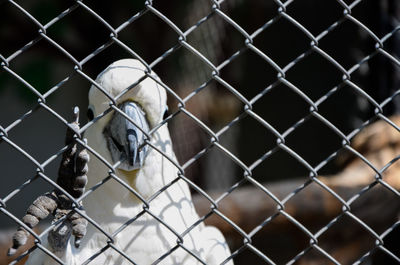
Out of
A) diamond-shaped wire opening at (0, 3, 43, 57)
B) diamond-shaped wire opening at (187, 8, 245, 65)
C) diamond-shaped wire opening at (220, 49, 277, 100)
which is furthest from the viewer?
diamond-shaped wire opening at (220, 49, 277, 100)

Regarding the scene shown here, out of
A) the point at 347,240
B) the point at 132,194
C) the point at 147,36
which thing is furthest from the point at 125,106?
the point at 147,36

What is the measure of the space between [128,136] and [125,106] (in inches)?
5.5

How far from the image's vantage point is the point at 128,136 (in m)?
Answer: 1.67

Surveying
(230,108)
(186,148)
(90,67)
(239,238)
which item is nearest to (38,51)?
(90,67)

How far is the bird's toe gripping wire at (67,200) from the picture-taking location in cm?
140

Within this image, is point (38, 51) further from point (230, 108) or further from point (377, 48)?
point (377, 48)

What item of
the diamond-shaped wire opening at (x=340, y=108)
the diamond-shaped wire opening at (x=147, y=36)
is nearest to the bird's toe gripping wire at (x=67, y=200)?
the diamond-shaped wire opening at (x=147, y=36)

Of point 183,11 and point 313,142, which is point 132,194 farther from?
point 313,142

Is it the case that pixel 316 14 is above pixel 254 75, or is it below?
above

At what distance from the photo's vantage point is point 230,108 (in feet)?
15.9

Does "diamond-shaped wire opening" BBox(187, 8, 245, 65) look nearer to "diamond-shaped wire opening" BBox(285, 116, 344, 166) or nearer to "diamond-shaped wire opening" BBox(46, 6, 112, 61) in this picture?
"diamond-shaped wire opening" BBox(46, 6, 112, 61)

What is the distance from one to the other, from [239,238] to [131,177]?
1.42m

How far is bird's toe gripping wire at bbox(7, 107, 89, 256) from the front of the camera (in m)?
1.40

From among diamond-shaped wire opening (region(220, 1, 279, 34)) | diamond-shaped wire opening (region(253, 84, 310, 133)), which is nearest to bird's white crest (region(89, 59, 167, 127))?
diamond-shaped wire opening (region(220, 1, 279, 34))
